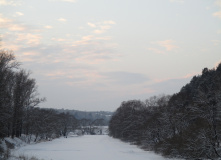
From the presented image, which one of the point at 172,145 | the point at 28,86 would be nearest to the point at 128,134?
the point at 28,86

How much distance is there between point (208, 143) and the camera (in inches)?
1023

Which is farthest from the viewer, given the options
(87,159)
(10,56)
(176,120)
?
(176,120)

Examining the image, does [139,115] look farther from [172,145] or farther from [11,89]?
[172,145]

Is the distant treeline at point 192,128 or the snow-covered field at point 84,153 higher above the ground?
the distant treeline at point 192,128

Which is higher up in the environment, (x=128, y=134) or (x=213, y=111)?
(x=213, y=111)

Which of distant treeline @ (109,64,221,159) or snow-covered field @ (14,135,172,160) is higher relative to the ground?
distant treeline @ (109,64,221,159)

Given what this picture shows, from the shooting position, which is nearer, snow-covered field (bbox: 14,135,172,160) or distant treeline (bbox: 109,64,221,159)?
distant treeline (bbox: 109,64,221,159)

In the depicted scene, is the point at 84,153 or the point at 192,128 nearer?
the point at 192,128

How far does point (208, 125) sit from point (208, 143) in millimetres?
3469

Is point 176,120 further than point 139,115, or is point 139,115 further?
point 139,115

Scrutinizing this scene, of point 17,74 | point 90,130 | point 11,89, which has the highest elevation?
point 17,74

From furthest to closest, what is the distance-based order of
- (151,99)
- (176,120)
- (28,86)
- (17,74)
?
(151,99), (28,86), (17,74), (176,120)

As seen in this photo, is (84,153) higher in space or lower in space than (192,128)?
lower

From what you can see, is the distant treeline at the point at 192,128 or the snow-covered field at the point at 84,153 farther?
the snow-covered field at the point at 84,153
